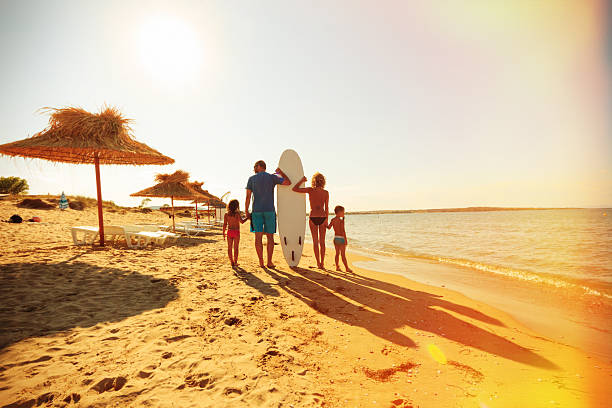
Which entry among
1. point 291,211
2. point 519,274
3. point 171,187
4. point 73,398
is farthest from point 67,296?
point 171,187

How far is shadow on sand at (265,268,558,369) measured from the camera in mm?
2770

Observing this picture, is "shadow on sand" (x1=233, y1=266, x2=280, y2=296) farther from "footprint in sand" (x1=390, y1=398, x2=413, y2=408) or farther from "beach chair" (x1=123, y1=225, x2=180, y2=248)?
"beach chair" (x1=123, y1=225, x2=180, y2=248)

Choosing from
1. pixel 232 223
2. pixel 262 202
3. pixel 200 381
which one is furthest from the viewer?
pixel 232 223

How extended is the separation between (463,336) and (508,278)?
533 cm

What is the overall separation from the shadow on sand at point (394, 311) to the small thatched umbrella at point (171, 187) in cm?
1193

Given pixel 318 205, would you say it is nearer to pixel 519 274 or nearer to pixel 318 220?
pixel 318 220

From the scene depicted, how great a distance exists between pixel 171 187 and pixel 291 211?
1165 cm

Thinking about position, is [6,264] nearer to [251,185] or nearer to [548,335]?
[251,185]

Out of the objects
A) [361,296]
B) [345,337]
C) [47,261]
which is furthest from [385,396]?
[47,261]

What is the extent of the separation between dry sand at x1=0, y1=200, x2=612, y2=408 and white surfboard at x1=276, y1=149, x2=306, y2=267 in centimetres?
171

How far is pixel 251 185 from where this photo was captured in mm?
5512

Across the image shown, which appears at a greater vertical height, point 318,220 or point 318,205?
point 318,205

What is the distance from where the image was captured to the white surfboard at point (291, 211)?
243 inches

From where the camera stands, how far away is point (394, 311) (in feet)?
11.8
